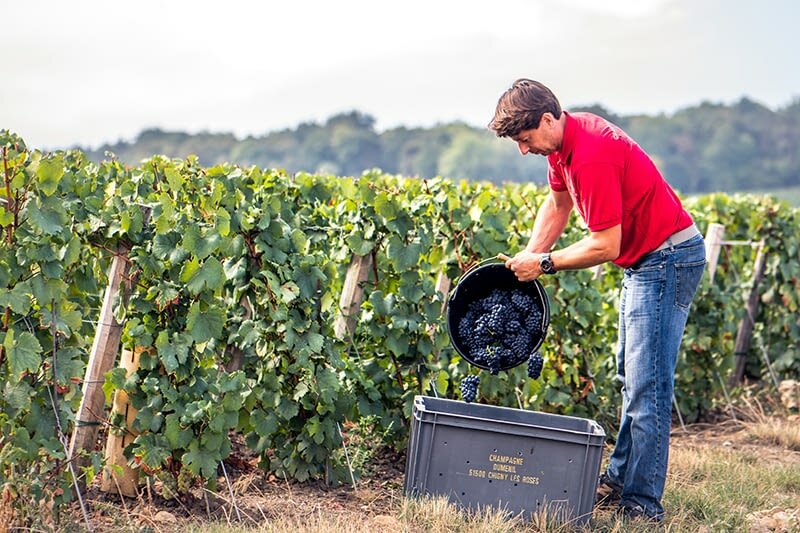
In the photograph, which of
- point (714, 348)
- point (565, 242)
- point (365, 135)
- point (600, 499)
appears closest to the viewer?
point (600, 499)

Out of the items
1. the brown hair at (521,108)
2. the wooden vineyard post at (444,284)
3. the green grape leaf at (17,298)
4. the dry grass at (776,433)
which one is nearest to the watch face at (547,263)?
the brown hair at (521,108)

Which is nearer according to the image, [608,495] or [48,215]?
[48,215]

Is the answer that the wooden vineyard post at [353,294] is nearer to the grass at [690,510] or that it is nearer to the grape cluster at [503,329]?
the grape cluster at [503,329]

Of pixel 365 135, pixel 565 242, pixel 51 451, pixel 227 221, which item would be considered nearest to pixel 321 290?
pixel 227 221

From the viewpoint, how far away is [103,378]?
12.5ft

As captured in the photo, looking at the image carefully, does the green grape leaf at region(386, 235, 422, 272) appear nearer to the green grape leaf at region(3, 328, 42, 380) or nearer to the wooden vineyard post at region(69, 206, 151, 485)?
the wooden vineyard post at region(69, 206, 151, 485)

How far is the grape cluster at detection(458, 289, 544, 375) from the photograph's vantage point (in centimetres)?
405

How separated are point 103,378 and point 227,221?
0.81 metres

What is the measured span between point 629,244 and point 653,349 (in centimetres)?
46

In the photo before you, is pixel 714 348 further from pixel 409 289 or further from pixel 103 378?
pixel 103 378

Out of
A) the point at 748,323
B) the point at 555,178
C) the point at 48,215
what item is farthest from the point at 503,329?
the point at 748,323

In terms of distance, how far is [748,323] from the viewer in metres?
7.87

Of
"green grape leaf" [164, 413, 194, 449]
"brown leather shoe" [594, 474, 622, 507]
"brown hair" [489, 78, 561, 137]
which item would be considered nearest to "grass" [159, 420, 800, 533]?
"brown leather shoe" [594, 474, 622, 507]

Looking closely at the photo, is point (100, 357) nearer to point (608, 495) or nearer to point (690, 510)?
point (608, 495)
